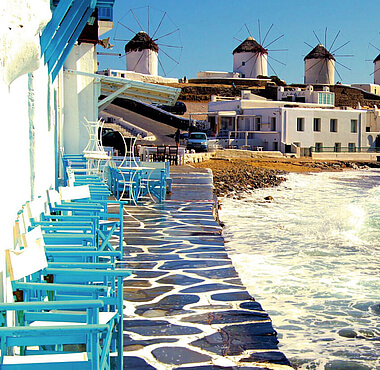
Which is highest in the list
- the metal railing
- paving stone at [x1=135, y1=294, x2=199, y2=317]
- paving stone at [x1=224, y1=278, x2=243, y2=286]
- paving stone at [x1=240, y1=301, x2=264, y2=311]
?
the metal railing

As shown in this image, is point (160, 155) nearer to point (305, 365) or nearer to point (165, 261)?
point (165, 261)

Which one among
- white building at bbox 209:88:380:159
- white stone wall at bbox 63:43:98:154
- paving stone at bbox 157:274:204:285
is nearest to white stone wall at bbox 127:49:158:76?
white building at bbox 209:88:380:159

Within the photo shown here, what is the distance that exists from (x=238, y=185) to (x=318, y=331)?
15552 mm

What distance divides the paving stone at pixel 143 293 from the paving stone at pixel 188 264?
74 centimetres

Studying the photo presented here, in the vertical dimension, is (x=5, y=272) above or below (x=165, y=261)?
above

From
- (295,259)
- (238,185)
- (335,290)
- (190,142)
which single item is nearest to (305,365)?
(335,290)

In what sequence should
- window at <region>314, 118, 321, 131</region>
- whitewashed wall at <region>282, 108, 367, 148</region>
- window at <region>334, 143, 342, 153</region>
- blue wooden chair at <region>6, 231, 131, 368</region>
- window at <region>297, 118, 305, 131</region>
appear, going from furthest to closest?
1. window at <region>334, 143, 342, 153</region>
2. window at <region>314, 118, 321, 131</region>
3. window at <region>297, 118, 305, 131</region>
4. whitewashed wall at <region>282, 108, 367, 148</region>
5. blue wooden chair at <region>6, 231, 131, 368</region>

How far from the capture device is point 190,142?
30484 millimetres

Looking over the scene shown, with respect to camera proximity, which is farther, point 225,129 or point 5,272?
point 225,129

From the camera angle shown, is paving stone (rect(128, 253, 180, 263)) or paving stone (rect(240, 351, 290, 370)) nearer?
paving stone (rect(240, 351, 290, 370))

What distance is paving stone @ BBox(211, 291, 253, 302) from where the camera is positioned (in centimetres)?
530

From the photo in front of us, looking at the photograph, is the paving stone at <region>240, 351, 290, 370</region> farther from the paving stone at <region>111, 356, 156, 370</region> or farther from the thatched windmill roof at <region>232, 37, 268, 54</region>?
the thatched windmill roof at <region>232, 37, 268, 54</region>

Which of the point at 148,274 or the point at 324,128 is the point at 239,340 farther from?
the point at 324,128

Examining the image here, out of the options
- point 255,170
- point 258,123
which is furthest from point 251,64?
point 255,170
